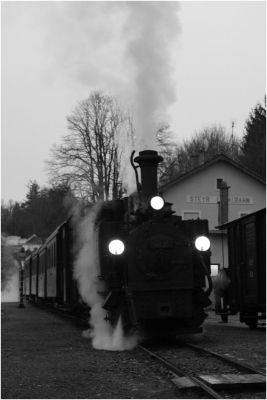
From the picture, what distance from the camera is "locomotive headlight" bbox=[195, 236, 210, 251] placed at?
10305mm

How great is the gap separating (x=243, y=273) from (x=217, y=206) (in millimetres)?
16619

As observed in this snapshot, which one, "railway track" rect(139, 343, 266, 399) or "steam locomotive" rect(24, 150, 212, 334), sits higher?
"steam locomotive" rect(24, 150, 212, 334)

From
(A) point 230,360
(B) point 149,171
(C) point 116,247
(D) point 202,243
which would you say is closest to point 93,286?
(C) point 116,247

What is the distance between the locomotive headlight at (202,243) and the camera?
33.8 feet

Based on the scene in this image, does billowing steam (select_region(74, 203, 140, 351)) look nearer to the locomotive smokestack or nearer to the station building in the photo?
the locomotive smokestack

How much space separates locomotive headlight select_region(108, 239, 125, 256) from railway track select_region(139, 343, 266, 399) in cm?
158

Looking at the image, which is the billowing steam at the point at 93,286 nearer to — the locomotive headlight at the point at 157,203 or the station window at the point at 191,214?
the locomotive headlight at the point at 157,203

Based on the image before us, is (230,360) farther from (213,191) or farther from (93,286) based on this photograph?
(213,191)

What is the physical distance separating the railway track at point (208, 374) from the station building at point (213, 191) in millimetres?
20958

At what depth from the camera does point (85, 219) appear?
12.5 metres

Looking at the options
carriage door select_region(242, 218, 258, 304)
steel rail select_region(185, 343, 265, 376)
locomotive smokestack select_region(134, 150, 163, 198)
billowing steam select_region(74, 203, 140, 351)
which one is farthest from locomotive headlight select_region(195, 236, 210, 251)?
carriage door select_region(242, 218, 258, 304)

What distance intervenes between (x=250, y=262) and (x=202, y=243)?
3730 mm

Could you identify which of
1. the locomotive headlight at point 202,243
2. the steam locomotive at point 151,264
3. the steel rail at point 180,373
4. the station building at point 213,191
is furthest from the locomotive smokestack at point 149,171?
the station building at point 213,191

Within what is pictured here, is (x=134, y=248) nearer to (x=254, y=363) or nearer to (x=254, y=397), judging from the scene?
(x=254, y=363)
